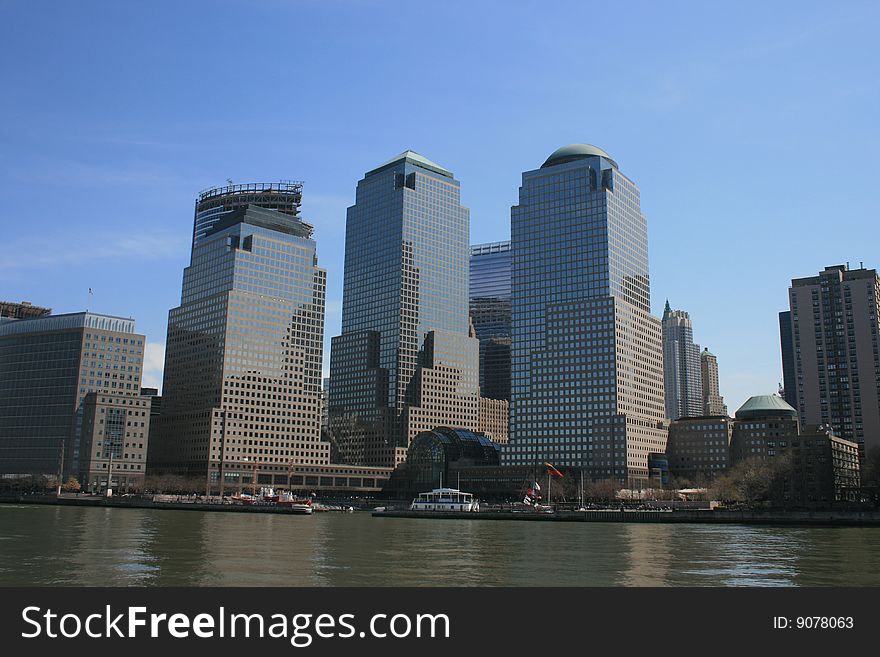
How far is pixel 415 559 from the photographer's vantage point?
7581 centimetres

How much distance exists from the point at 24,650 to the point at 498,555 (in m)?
58.2

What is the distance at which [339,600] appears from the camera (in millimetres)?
34062

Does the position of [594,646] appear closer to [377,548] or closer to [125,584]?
[125,584]

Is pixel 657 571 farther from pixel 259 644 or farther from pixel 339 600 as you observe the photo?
pixel 259 644

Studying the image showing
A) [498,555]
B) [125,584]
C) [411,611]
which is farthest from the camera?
[498,555]

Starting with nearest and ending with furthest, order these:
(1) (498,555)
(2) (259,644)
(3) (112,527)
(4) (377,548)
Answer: (2) (259,644), (1) (498,555), (4) (377,548), (3) (112,527)

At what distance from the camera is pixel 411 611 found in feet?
105

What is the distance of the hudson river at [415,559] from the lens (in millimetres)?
57906

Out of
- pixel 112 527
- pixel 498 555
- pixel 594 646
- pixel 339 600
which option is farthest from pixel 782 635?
pixel 112 527

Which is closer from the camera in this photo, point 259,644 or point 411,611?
point 259,644

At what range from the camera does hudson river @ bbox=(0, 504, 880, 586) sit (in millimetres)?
57906

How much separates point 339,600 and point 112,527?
322 ft

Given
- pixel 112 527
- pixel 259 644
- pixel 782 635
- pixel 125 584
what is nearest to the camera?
pixel 259 644

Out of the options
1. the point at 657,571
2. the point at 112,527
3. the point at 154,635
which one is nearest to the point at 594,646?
the point at 154,635
